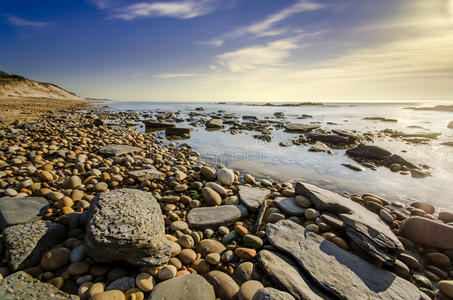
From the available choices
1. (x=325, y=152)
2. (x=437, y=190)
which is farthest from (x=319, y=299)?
(x=325, y=152)

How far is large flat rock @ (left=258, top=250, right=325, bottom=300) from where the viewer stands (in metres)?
1.66

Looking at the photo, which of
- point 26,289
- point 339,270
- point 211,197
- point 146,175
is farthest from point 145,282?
point 146,175

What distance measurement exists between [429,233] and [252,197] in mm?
2366

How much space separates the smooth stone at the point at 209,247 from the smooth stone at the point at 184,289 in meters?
0.43

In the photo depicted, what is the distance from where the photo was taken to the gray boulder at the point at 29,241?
5.54 feet

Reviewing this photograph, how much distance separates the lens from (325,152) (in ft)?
24.8

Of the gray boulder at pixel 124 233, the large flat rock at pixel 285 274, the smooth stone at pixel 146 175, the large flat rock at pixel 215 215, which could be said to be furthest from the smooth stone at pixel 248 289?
the smooth stone at pixel 146 175

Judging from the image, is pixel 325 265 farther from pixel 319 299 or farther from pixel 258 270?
pixel 258 270

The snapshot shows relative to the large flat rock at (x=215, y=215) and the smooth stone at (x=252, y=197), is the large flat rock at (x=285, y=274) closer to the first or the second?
the large flat rock at (x=215, y=215)

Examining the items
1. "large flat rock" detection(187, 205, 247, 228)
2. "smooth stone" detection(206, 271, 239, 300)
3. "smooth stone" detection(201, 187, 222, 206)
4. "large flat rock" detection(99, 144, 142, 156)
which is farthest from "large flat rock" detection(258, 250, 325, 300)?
"large flat rock" detection(99, 144, 142, 156)

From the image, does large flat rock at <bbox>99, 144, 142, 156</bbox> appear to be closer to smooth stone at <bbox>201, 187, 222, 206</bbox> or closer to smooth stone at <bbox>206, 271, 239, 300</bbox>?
smooth stone at <bbox>201, 187, 222, 206</bbox>

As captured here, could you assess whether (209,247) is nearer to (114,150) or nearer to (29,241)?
(29,241)

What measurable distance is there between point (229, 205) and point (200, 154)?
3.64 m

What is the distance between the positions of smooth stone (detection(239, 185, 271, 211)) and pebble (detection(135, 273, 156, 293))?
1.71m
